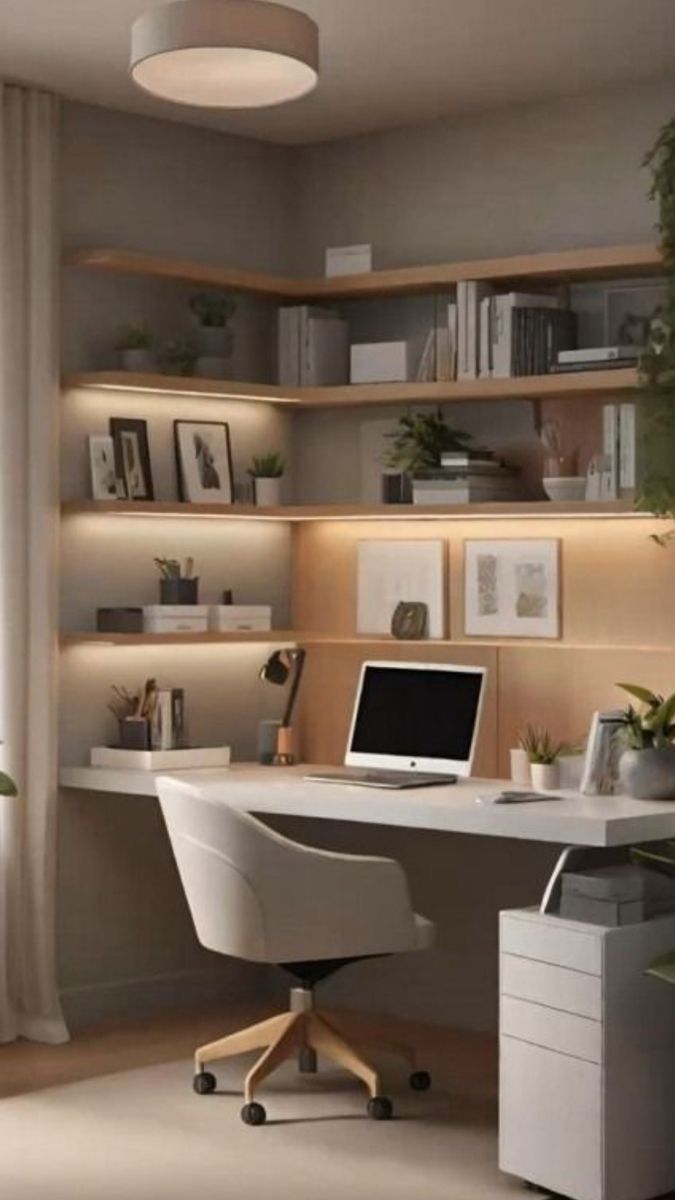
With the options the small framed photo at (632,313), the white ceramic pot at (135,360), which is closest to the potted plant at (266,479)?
the white ceramic pot at (135,360)

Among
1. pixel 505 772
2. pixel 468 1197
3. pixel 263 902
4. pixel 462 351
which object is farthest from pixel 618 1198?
pixel 462 351

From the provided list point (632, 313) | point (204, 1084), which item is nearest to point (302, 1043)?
point (204, 1084)

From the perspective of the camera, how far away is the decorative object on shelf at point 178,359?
6.39m

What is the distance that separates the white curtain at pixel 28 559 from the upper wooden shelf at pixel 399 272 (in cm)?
22

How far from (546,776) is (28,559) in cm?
163

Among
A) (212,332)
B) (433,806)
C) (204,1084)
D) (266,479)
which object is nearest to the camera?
(433,806)

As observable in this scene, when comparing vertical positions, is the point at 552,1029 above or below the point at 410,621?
below

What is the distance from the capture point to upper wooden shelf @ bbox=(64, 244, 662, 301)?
5.85 m

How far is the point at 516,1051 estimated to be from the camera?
15.5 feet

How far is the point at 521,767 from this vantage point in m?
5.85

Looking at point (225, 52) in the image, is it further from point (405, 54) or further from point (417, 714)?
point (417, 714)

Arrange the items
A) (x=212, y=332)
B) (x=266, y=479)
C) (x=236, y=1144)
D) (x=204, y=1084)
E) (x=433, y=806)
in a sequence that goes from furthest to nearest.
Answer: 1. (x=266, y=479)
2. (x=212, y=332)
3. (x=204, y=1084)
4. (x=433, y=806)
5. (x=236, y=1144)

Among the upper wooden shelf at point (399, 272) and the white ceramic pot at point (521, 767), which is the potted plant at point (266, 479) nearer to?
the upper wooden shelf at point (399, 272)

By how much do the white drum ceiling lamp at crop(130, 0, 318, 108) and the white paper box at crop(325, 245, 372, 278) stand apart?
1.68 m
